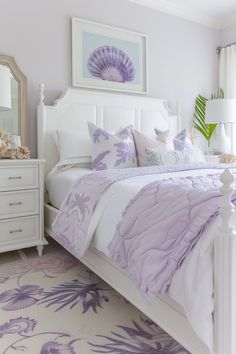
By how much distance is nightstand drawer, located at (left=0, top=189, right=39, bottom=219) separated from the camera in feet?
7.15

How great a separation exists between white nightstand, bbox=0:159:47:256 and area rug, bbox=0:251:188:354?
25 cm

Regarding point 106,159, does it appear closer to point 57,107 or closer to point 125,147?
point 125,147

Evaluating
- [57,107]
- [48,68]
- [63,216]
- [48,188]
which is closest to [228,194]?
[63,216]

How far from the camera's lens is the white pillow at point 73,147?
8.52ft

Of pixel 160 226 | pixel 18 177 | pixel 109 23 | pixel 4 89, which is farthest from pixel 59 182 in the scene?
Answer: pixel 109 23

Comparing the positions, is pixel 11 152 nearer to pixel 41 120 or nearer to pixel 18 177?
pixel 18 177

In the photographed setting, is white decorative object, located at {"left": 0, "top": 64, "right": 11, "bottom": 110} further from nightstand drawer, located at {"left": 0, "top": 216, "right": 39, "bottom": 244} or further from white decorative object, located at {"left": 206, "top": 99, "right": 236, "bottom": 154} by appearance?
white decorative object, located at {"left": 206, "top": 99, "right": 236, "bottom": 154}

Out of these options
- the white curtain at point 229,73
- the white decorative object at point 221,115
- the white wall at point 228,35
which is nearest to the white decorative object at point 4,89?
the white decorative object at point 221,115

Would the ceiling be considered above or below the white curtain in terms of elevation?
above

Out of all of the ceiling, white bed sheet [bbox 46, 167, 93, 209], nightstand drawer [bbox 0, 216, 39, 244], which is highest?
the ceiling

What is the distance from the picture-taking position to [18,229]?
2260mm

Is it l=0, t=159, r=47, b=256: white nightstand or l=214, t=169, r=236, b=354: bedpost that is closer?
l=214, t=169, r=236, b=354: bedpost

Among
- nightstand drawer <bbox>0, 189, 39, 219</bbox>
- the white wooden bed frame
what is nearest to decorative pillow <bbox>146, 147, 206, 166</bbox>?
the white wooden bed frame

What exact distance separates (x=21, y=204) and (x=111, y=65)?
5.78ft
